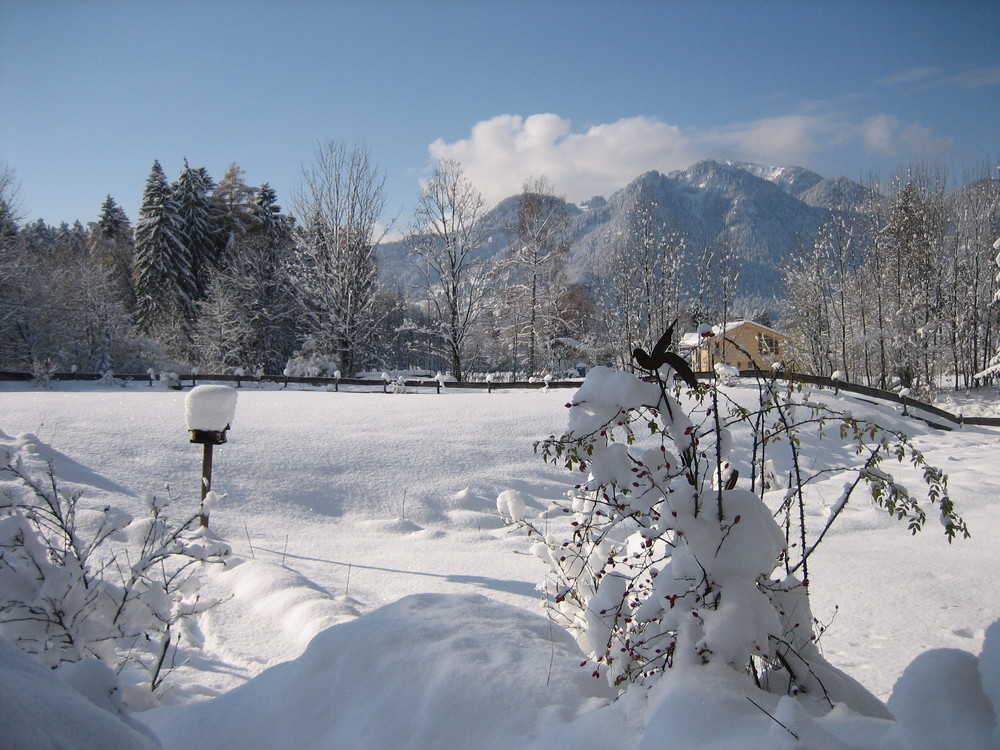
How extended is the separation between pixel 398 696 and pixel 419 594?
2.58 ft

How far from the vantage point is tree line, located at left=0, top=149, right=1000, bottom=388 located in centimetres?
2598

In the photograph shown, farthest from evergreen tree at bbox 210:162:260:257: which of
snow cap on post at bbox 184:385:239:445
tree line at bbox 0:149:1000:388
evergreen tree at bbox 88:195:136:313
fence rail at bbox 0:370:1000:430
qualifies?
snow cap on post at bbox 184:385:239:445

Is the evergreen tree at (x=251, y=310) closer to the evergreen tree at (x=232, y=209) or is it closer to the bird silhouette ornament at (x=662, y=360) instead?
the evergreen tree at (x=232, y=209)

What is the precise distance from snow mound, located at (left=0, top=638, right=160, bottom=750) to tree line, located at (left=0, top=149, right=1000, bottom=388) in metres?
24.9

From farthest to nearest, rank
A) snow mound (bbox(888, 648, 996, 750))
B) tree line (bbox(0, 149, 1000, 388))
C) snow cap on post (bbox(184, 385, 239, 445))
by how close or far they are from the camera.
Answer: tree line (bbox(0, 149, 1000, 388))
snow cap on post (bbox(184, 385, 239, 445))
snow mound (bbox(888, 648, 996, 750))

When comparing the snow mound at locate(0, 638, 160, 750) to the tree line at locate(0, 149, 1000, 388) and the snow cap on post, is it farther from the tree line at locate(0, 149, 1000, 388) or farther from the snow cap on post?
the tree line at locate(0, 149, 1000, 388)

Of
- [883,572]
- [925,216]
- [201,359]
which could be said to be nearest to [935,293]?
[925,216]

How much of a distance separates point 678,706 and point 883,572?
176 inches

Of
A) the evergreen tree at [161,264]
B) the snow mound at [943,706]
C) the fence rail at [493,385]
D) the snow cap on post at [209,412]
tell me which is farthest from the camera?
the evergreen tree at [161,264]

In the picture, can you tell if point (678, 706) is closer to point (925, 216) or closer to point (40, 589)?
point (40, 589)

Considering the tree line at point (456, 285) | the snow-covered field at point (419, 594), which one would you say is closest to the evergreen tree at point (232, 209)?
the tree line at point (456, 285)

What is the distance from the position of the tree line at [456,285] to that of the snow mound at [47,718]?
81.6ft

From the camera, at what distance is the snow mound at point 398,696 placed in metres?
1.96

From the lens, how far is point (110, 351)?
25.0 metres
